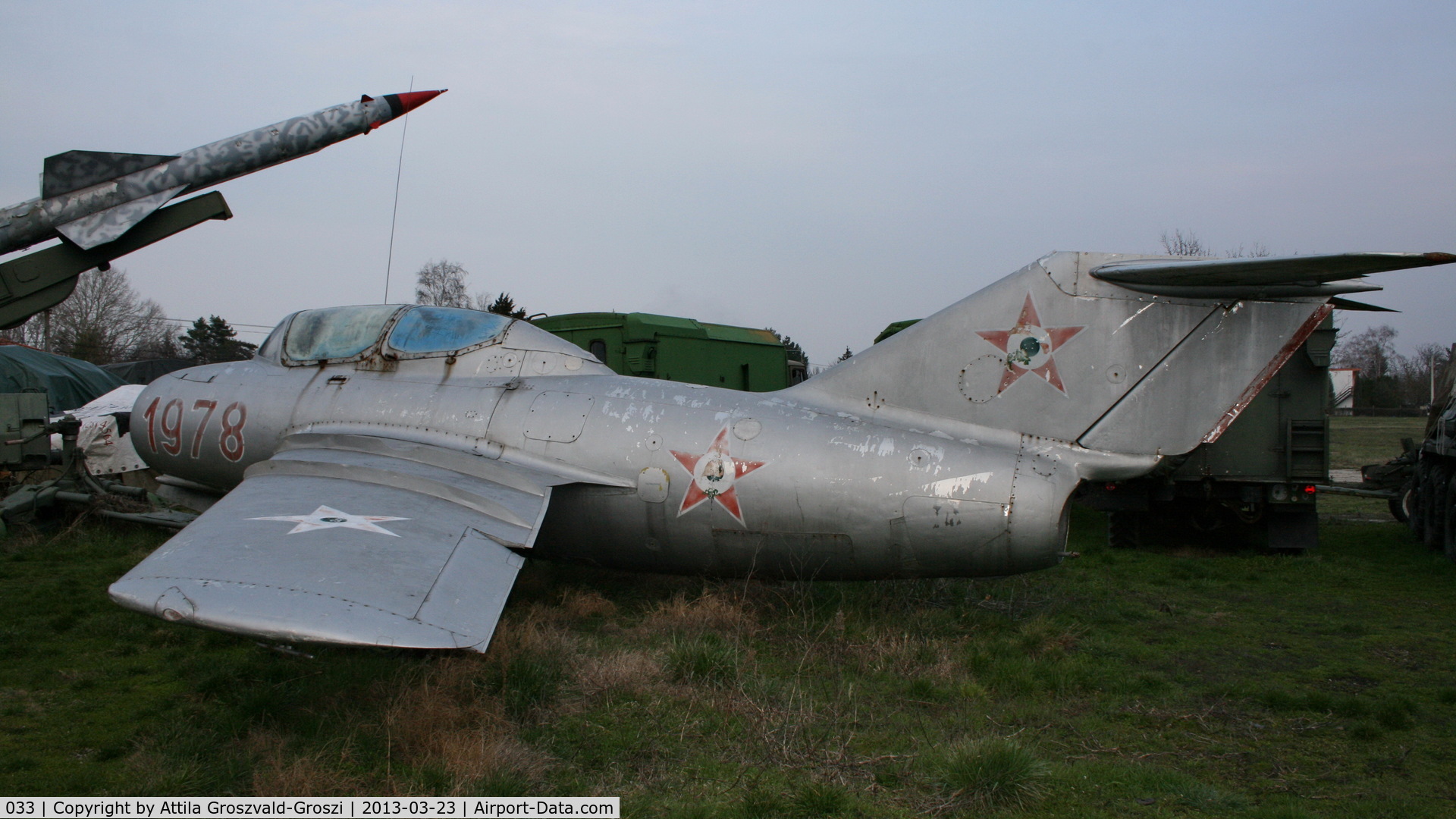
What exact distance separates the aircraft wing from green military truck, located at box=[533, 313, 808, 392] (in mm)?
7516

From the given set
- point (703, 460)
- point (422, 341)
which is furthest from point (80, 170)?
point (703, 460)

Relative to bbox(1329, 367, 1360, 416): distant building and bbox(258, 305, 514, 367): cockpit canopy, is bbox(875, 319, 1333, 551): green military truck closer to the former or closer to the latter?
bbox(258, 305, 514, 367): cockpit canopy

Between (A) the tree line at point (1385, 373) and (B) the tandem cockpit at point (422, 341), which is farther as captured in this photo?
(A) the tree line at point (1385, 373)

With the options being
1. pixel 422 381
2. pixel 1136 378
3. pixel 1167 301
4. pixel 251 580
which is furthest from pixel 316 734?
pixel 1167 301

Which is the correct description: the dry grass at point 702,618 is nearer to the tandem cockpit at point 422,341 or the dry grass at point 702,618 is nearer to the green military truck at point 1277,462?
the tandem cockpit at point 422,341

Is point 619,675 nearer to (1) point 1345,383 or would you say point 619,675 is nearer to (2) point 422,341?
(2) point 422,341

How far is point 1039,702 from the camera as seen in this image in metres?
4.94

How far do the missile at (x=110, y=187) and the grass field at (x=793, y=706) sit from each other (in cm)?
335

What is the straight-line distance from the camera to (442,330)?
7.50 meters

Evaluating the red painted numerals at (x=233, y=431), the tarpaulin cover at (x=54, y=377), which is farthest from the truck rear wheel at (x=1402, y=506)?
the tarpaulin cover at (x=54, y=377)

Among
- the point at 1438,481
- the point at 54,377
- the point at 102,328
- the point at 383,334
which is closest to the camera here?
Result: the point at 383,334

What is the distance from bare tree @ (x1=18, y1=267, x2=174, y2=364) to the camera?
123 feet

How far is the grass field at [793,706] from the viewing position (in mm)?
3748

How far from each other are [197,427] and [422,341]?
257 centimetres
